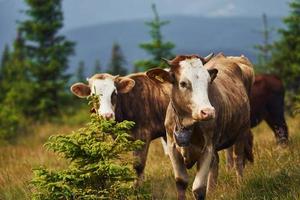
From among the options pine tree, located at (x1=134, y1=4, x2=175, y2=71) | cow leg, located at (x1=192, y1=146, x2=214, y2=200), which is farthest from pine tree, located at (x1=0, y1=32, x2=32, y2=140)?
cow leg, located at (x1=192, y1=146, x2=214, y2=200)

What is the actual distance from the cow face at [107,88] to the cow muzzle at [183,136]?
241 cm

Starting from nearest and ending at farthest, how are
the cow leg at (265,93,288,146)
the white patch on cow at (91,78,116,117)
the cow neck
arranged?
the cow neck → the white patch on cow at (91,78,116,117) → the cow leg at (265,93,288,146)

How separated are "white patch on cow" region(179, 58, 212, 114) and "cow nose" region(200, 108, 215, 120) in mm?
67

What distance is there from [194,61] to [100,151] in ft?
4.79

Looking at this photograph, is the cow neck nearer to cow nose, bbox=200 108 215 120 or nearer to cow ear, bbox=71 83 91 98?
cow nose, bbox=200 108 215 120

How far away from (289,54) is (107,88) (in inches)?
595

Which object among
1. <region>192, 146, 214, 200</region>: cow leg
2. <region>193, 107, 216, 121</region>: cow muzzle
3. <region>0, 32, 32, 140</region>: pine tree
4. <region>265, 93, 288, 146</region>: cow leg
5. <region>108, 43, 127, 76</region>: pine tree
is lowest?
<region>108, 43, 127, 76</region>: pine tree

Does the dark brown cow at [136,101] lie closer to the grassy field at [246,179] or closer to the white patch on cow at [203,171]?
the grassy field at [246,179]

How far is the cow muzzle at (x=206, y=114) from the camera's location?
582 cm

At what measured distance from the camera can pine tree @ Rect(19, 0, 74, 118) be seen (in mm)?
27094

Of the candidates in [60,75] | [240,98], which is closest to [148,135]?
[240,98]

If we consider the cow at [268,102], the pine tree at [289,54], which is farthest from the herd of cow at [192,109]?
the pine tree at [289,54]

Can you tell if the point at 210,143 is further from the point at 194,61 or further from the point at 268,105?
the point at 268,105

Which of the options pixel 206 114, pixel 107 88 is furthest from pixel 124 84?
pixel 206 114
